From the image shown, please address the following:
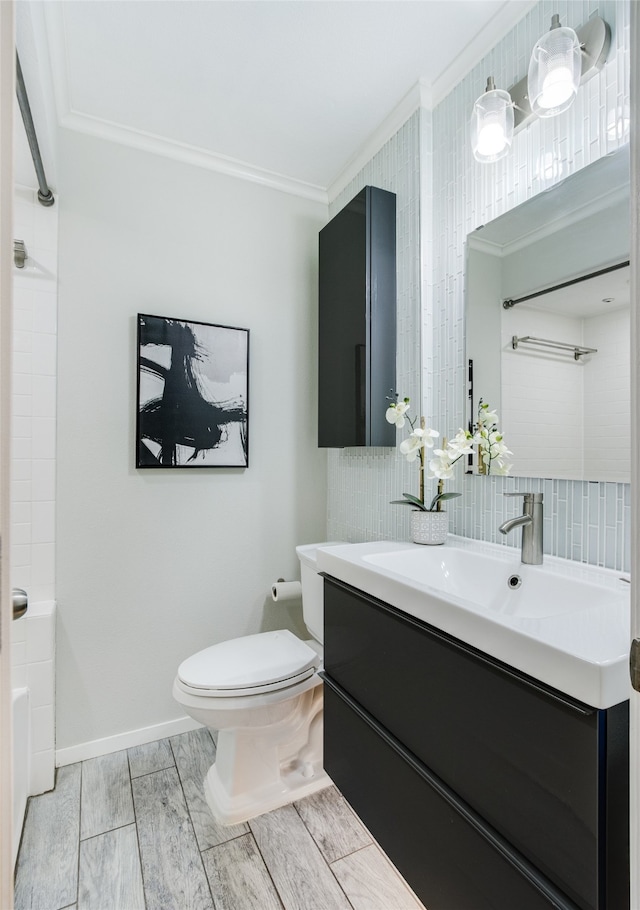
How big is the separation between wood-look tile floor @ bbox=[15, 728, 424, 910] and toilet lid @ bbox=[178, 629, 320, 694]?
438 mm

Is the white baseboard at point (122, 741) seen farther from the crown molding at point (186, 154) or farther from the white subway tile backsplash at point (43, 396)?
the crown molding at point (186, 154)

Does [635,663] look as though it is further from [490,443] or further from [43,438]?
[43,438]

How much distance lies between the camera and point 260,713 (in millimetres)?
1483

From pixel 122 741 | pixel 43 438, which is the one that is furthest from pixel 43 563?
pixel 122 741

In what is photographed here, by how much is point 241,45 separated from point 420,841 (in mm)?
2158

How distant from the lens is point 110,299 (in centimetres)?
182

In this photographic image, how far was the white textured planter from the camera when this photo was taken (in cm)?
143

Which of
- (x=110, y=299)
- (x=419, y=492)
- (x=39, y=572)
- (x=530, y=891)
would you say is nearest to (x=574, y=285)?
(x=419, y=492)

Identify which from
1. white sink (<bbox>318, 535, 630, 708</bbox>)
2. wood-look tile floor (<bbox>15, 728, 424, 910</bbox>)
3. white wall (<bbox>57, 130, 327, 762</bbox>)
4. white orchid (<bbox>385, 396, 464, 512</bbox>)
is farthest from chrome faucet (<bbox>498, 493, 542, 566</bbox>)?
white wall (<bbox>57, 130, 327, 762</bbox>)

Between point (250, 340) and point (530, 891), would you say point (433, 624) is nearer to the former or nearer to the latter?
point (530, 891)

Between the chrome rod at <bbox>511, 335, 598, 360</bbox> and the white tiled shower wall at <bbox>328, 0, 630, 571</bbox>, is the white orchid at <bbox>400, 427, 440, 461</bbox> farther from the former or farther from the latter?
the chrome rod at <bbox>511, 335, 598, 360</bbox>

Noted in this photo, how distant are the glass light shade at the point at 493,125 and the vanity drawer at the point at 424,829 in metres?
1.53

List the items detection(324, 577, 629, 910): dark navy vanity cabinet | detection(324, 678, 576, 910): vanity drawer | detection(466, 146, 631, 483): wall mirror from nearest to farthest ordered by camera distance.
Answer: detection(324, 577, 629, 910): dark navy vanity cabinet
detection(324, 678, 576, 910): vanity drawer
detection(466, 146, 631, 483): wall mirror

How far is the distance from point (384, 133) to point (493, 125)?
671mm
